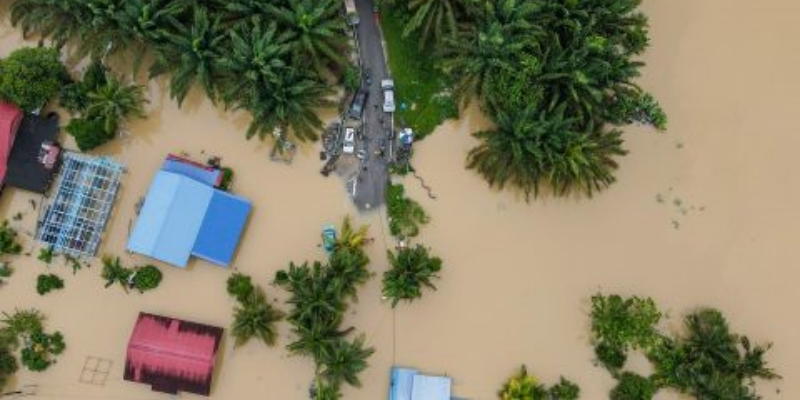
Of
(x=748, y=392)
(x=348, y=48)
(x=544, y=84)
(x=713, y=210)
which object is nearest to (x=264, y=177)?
(x=348, y=48)

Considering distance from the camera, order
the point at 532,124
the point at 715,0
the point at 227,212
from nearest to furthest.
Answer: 1. the point at 532,124
2. the point at 227,212
3. the point at 715,0

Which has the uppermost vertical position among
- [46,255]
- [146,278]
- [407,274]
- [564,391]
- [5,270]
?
[407,274]

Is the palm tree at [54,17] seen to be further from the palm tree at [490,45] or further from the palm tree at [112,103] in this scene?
the palm tree at [490,45]

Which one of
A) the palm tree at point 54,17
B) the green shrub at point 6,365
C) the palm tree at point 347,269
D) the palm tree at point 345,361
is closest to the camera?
the palm tree at point 345,361

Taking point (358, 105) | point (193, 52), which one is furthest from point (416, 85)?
point (193, 52)

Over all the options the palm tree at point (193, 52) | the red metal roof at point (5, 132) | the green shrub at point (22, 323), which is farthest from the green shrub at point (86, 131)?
the green shrub at point (22, 323)

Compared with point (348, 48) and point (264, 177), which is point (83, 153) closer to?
point (264, 177)

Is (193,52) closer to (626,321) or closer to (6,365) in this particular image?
(6,365)
